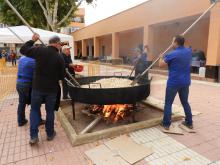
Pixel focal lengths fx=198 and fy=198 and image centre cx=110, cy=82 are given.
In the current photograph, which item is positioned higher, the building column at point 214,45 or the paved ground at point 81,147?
the building column at point 214,45

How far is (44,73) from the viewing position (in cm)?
319

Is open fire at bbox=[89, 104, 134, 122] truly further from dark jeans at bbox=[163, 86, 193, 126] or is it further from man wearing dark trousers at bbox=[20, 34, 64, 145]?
man wearing dark trousers at bbox=[20, 34, 64, 145]

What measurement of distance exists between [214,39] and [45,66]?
8.54m

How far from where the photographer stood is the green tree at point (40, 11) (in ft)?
50.1

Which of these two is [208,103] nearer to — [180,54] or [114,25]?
[180,54]

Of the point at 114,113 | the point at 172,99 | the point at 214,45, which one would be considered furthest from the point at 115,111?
the point at 214,45

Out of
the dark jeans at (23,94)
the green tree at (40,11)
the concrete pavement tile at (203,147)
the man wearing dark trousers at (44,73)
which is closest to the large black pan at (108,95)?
the man wearing dark trousers at (44,73)

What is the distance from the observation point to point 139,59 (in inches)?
231

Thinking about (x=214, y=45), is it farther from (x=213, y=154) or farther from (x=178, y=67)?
(x=213, y=154)

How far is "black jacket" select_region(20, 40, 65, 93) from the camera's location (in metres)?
3.11

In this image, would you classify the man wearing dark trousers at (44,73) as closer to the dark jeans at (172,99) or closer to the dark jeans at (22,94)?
the dark jeans at (22,94)

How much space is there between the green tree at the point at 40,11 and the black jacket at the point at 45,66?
1249 cm

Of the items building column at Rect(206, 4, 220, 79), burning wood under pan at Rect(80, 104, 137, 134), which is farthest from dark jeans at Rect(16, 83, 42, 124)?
building column at Rect(206, 4, 220, 79)

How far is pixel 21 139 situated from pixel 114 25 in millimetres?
15814
